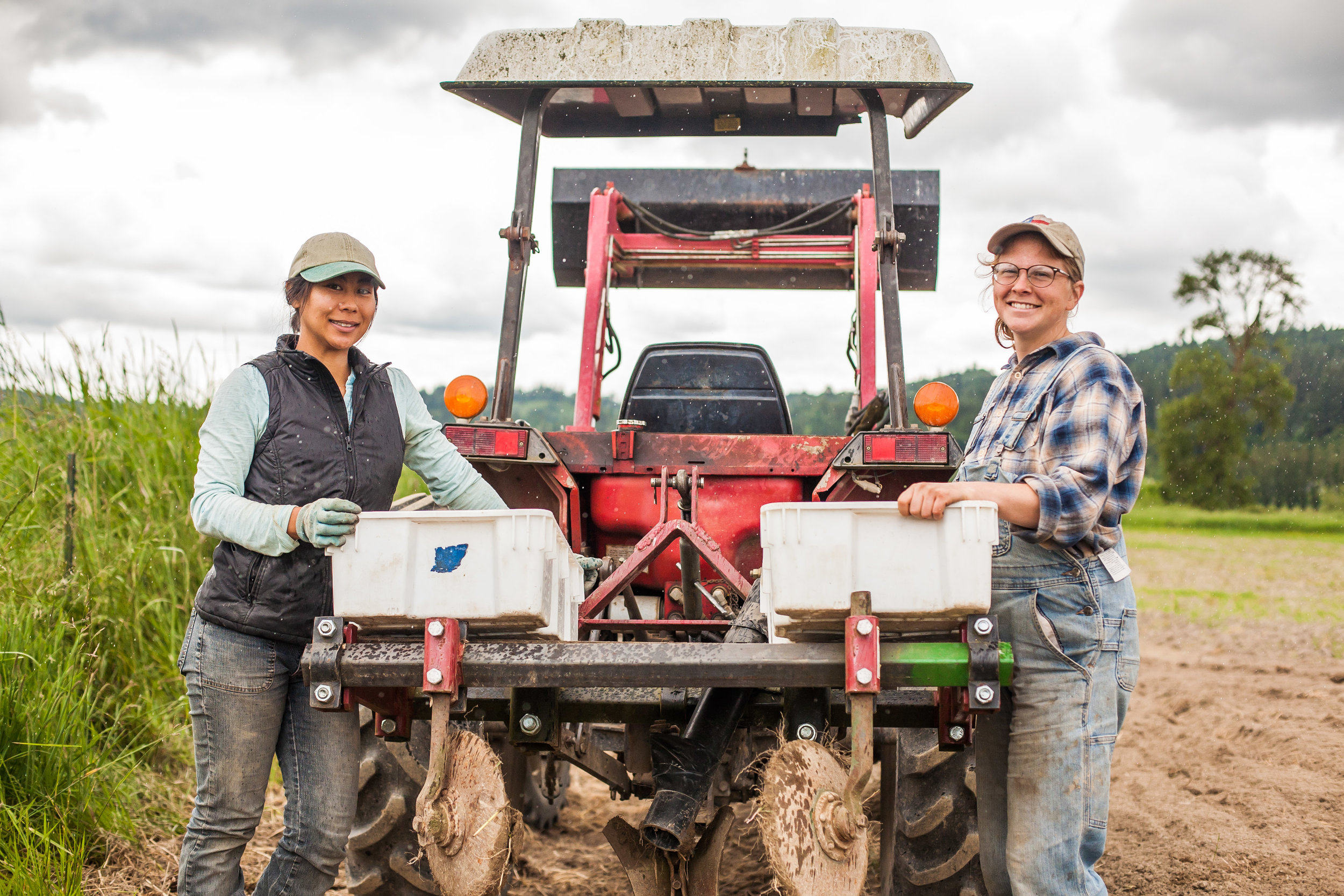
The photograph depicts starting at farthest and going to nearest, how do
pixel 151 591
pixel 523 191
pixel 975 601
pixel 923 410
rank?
pixel 151 591 < pixel 523 191 < pixel 923 410 < pixel 975 601

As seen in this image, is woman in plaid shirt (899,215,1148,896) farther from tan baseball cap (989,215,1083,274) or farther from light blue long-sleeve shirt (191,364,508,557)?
light blue long-sleeve shirt (191,364,508,557)

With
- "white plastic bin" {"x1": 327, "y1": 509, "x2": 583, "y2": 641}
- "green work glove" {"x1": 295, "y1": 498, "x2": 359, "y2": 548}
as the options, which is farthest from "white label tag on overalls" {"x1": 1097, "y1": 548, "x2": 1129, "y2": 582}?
"green work glove" {"x1": 295, "y1": 498, "x2": 359, "y2": 548}

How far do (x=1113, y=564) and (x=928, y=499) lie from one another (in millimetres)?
513

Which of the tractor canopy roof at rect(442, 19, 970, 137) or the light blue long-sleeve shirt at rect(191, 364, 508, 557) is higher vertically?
the tractor canopy roof at rect(442, 19, 970, 137)

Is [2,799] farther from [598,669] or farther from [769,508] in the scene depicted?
[769,508]

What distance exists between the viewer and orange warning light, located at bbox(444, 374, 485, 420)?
2.96 meters

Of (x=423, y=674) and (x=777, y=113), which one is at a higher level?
(x=777, y=113)

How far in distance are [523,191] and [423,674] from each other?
1951mm

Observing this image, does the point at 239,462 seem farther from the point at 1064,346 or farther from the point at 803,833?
the point at 1064,346

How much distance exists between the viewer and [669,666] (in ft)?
6.43

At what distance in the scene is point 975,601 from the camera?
6.20ft

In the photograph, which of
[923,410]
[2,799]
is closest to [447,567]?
[923,410]

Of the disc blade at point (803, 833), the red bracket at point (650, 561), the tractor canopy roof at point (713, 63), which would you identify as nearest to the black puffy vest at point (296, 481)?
the red bracket at point (650, 561)

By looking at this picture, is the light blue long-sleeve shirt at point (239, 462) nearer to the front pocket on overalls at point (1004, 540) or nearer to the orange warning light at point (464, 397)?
the orange warning light at point (464, 397)
